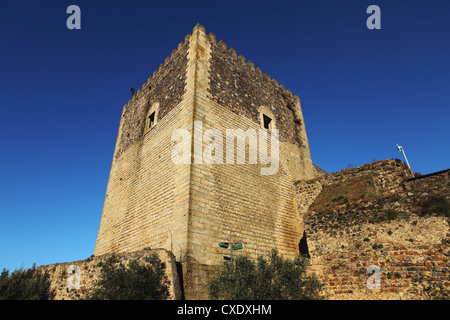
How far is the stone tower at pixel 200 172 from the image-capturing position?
8.21 metres

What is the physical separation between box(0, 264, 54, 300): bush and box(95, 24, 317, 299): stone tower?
2.76m

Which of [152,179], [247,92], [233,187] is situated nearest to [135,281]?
[233,187]

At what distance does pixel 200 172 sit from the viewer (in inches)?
348

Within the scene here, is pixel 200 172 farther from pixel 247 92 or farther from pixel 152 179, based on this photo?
pixel 247 92

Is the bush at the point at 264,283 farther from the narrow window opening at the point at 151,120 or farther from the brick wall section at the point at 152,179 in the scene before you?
the narrow window opening at the point at 151,120

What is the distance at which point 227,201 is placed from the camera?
9203 mm

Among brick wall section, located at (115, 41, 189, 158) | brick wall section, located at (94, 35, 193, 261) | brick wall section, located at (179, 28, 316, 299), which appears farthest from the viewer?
brick wall section, located at (115, 41, 189, 158)

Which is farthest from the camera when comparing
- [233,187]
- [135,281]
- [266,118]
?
[266,118]

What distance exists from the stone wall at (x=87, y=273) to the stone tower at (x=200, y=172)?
1.72 ft

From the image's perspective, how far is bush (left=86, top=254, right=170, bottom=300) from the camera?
6012 mm

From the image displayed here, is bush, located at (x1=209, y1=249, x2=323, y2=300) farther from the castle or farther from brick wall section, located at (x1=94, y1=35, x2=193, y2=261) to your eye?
brick wall section, located at (x1=94, y1=35, x2=193, y2=261)

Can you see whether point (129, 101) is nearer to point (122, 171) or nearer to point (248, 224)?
point (122, 171)

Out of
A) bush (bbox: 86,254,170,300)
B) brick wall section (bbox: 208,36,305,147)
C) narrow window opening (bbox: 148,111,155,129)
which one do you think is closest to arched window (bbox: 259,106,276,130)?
brick wall section (bbox: 208,36,305,147)

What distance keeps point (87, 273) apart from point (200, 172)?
4.33 metres
